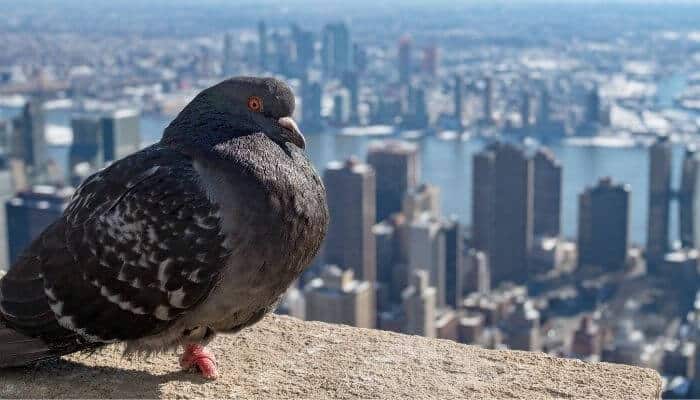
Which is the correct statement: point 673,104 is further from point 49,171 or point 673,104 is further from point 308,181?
point 308,181

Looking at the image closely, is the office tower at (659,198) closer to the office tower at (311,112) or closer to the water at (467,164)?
the water at (467,164)

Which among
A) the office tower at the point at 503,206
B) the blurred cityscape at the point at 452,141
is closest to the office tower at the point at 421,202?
the blurred cityscape at the point at 452,141

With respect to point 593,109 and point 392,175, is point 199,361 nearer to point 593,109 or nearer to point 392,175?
point 392,175

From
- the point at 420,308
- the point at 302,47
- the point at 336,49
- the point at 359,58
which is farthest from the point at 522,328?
the point at 336,49

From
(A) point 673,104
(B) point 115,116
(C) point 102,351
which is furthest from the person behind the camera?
(A) point 673,104

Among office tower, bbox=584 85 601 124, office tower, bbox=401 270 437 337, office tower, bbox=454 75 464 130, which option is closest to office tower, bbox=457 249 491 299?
office tower, bbox=401 270 437 337

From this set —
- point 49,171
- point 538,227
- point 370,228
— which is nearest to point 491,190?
point 538,227
